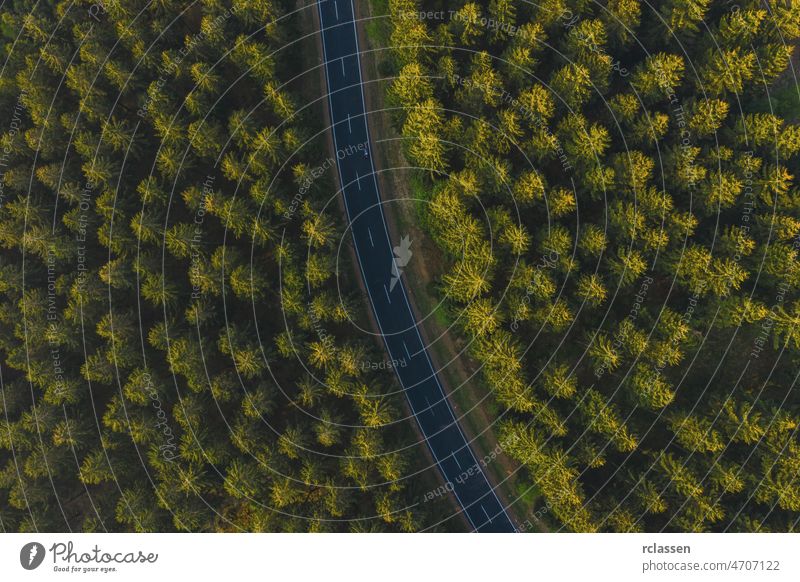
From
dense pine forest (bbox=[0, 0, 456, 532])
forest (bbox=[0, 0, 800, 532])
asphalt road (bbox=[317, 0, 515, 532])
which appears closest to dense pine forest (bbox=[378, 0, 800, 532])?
forest (bbox=[0, 0, 800, 532])

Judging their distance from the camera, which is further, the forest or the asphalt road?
the asphalt road

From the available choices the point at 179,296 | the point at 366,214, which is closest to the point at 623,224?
the point at 366,214

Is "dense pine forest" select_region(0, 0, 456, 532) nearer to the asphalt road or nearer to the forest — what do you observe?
the forest

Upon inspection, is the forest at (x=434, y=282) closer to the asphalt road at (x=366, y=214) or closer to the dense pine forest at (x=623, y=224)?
the dense pine forest at (x=623, y=224)

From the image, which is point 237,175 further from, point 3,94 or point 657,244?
point 657,244

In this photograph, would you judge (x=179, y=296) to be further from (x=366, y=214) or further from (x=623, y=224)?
(x=623, y=224)

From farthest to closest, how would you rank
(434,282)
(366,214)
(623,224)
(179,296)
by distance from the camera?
1. (366,214)
2. (434,282)
3. (179,296)
4. (623,224)
